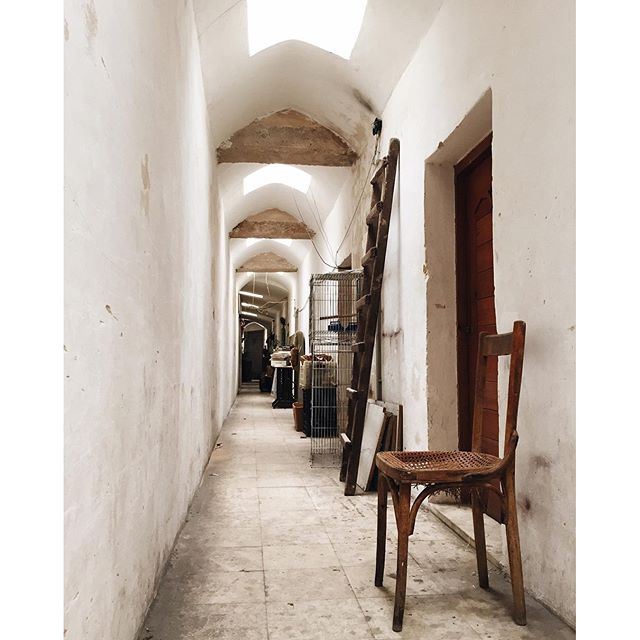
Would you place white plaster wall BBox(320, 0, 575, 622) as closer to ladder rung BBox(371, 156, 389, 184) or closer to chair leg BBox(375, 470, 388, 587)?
chair leg BBox(375, 470, 388, 587)

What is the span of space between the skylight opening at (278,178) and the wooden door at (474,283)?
4310 mm

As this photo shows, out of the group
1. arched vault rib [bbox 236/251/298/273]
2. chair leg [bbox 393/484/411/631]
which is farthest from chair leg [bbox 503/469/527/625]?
arched vault rib [bbox 236/251/298/273]

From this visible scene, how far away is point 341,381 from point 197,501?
2.91m

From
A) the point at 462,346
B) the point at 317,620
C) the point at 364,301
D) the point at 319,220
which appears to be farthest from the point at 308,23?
the point at 319,220

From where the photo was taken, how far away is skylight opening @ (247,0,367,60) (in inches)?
170

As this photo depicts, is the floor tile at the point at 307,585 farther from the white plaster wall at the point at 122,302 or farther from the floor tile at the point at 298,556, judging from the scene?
the white plaster wall at the point at 122,302

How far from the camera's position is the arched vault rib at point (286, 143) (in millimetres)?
5898

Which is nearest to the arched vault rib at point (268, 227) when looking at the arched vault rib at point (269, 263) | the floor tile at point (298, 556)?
the arched vault rib at point (269, 263)

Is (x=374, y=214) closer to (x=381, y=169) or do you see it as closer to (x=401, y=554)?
(x=381, y=169)

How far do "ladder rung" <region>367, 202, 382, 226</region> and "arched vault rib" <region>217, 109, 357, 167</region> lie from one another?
57.7 inches
